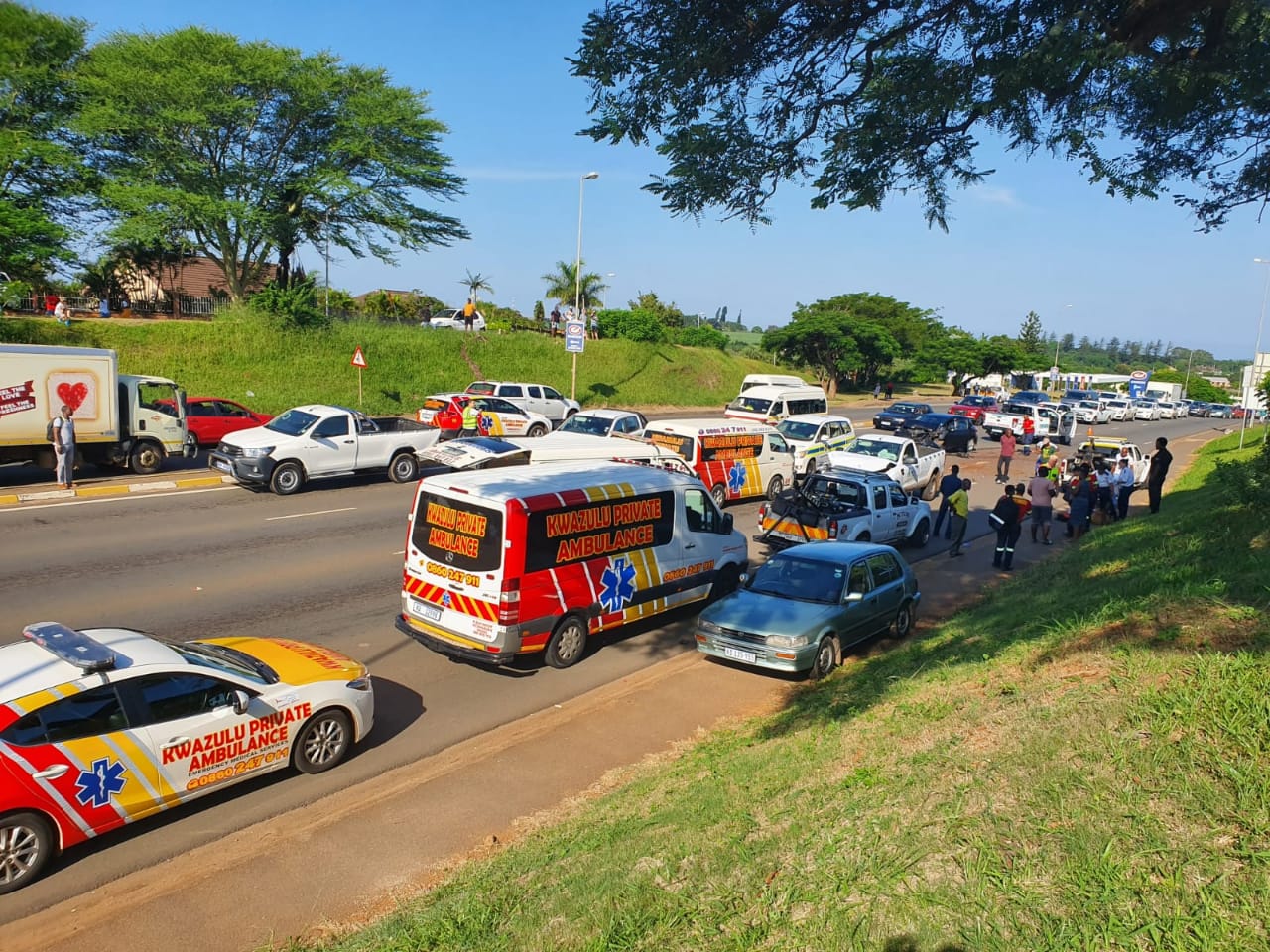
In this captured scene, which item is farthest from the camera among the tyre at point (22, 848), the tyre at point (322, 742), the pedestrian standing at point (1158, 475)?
the pedestrian standing at point (1158, 475)

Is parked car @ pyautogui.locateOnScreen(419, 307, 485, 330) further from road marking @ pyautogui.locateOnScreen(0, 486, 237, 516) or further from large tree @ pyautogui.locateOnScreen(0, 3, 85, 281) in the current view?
road marking @ pyautogui.locateOnScreen(0, 486, 237, 516)

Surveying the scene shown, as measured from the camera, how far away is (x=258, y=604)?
12.0 metres

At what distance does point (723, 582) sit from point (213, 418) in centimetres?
1697

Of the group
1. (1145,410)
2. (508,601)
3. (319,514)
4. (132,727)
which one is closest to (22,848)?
(132,727)

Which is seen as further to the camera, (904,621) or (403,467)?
(403,467)

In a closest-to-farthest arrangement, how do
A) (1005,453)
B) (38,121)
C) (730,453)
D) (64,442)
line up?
(64,442)
(730,453)
(1005,453)
(38,121)

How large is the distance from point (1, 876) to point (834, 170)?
8.47 m

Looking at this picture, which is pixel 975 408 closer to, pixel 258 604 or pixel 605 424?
pixel 605 424

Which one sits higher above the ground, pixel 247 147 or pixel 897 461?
pixel 247 147

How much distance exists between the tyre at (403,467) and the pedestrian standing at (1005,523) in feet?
44.5

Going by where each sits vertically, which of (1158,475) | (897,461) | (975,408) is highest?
(975,408)

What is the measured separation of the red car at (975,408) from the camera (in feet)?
142

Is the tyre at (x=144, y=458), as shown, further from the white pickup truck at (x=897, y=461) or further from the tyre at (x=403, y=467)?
the white pickup truck at (x=897, y=461)

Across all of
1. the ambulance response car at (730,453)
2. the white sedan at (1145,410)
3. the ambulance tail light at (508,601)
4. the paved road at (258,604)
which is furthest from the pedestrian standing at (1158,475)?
the white sedan at (1145,410)
